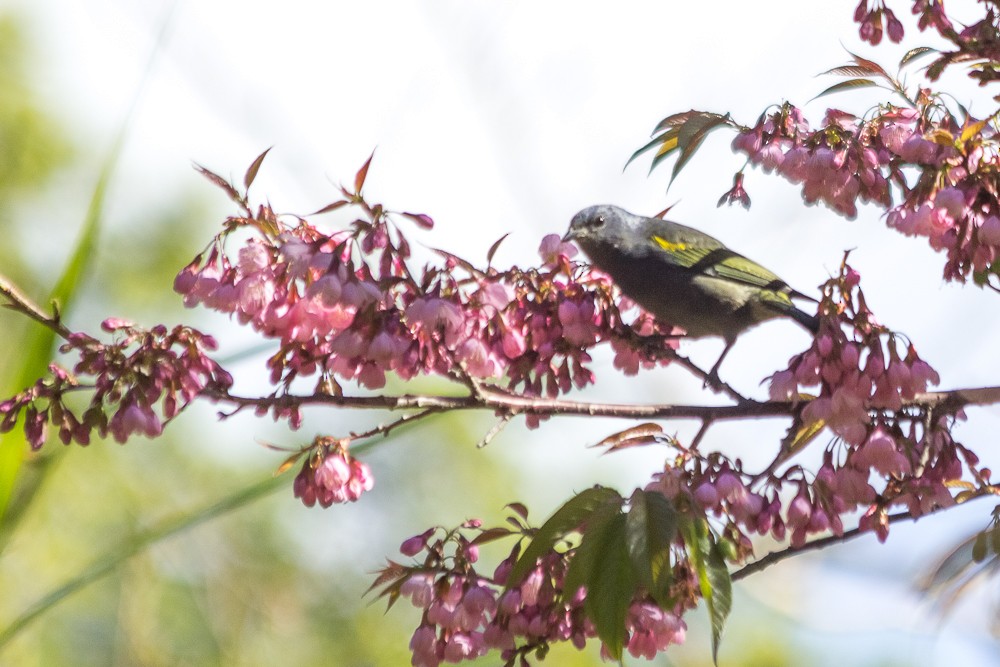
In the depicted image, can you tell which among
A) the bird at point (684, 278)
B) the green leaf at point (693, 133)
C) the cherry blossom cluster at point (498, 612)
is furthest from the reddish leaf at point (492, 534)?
the bird at point (684, 278)

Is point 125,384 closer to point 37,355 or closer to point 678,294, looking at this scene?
point 37,355

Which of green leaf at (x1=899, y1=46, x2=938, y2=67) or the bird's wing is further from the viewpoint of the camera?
the bird's wing

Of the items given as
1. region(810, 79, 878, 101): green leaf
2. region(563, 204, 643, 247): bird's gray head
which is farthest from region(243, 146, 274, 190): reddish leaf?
region(563, 204, 643, 247): bird's gray head

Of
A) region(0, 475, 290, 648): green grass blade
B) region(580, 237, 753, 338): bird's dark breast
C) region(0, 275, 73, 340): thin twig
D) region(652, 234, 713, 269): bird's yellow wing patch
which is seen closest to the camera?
region(0, 275, 73, 340): thin twig

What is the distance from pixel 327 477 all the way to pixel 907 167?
120 centimetres

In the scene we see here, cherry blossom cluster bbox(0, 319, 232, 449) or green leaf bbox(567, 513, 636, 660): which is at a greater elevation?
cherry blossom cluster bbox(0, 319, 232, 449)

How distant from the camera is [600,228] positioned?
2.92 m

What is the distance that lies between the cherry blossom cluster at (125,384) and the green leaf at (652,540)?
716mm

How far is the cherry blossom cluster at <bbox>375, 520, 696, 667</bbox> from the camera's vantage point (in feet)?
5.21

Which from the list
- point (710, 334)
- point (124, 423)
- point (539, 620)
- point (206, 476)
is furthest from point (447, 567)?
point (206, 476)

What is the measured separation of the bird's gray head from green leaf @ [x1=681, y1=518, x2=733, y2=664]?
153cm

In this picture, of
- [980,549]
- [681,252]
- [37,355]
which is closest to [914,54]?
[980,549]

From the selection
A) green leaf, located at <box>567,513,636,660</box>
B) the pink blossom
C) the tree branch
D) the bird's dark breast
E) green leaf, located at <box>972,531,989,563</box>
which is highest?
the bird's dark breast

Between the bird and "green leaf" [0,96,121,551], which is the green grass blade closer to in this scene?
"green leaf" [0,96,121,551]
